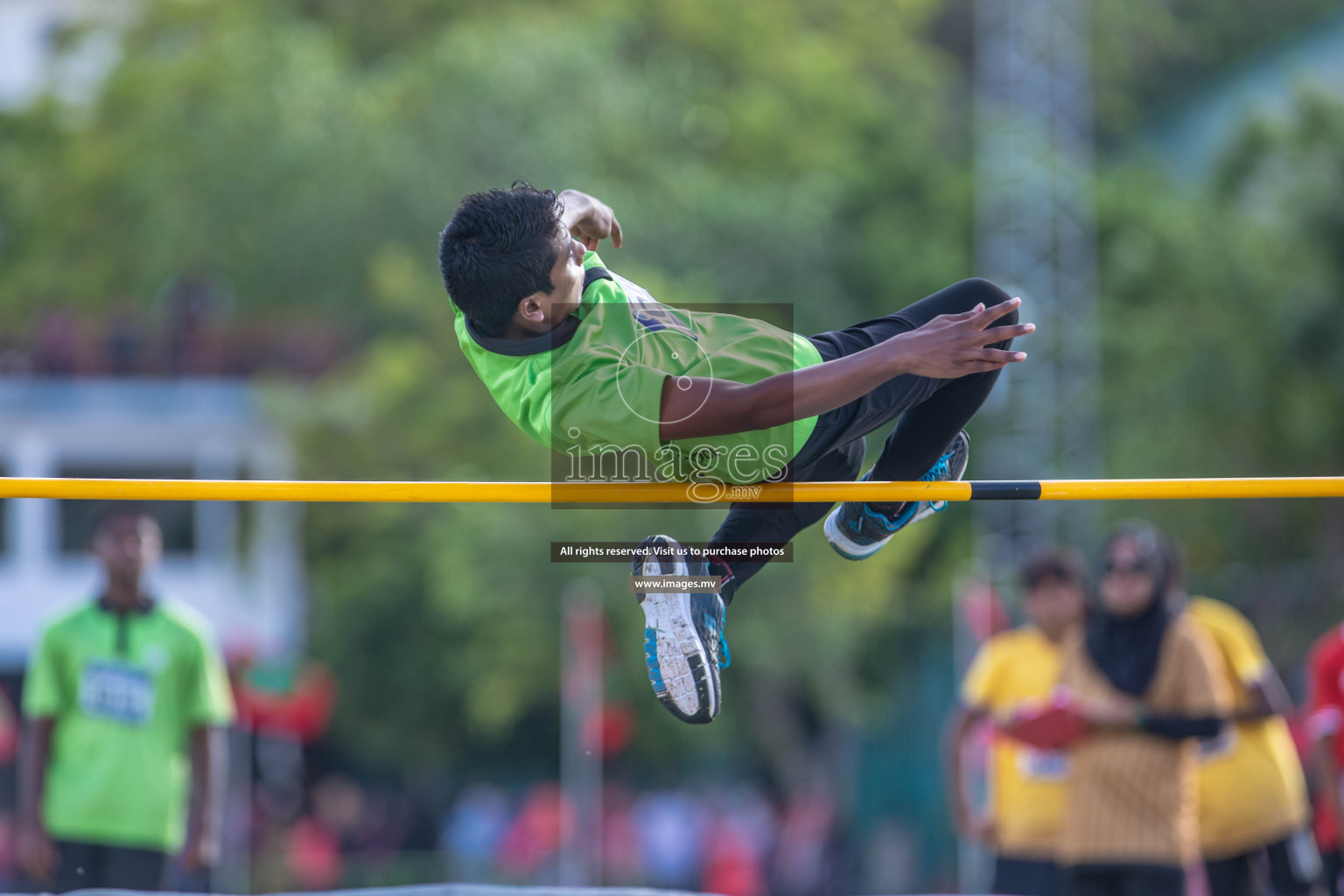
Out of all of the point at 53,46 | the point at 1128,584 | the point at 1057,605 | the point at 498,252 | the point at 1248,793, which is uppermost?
the point at 53,46

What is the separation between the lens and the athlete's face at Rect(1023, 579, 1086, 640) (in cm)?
579

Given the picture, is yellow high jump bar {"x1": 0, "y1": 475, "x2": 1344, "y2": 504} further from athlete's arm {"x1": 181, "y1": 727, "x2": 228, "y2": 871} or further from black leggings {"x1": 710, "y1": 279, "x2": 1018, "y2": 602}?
athlete's arm {"x1": 181, "y1": 727, "x2": 228, "y2": 871}

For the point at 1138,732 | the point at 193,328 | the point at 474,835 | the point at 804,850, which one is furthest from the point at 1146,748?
the point at 193,328

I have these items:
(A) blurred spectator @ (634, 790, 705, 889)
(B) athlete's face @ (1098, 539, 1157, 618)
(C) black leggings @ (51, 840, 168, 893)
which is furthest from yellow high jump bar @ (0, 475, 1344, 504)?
Answer: (A) blurred spectator @ (634, 790, 705, 889)

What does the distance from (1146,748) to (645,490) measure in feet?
6.89

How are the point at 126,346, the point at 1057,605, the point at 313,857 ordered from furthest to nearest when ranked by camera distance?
the point at 126,346 < the point at 313,857 < the point at 1057,605

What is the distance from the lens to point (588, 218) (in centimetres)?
416

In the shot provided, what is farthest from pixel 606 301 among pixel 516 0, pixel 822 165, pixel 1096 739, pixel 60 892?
pixel 516 0

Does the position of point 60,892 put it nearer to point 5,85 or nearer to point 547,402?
point 547,402

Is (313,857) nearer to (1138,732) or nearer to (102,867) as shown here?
(102,867)

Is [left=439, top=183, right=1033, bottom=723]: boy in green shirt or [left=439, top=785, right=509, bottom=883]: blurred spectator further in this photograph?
[left=439, top=785, right=509, bottom=883]: blurred spectator

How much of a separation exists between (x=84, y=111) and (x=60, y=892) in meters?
22.0

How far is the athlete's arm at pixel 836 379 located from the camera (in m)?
3.41

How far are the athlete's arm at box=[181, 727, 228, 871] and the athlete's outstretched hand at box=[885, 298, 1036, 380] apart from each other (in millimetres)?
3063
